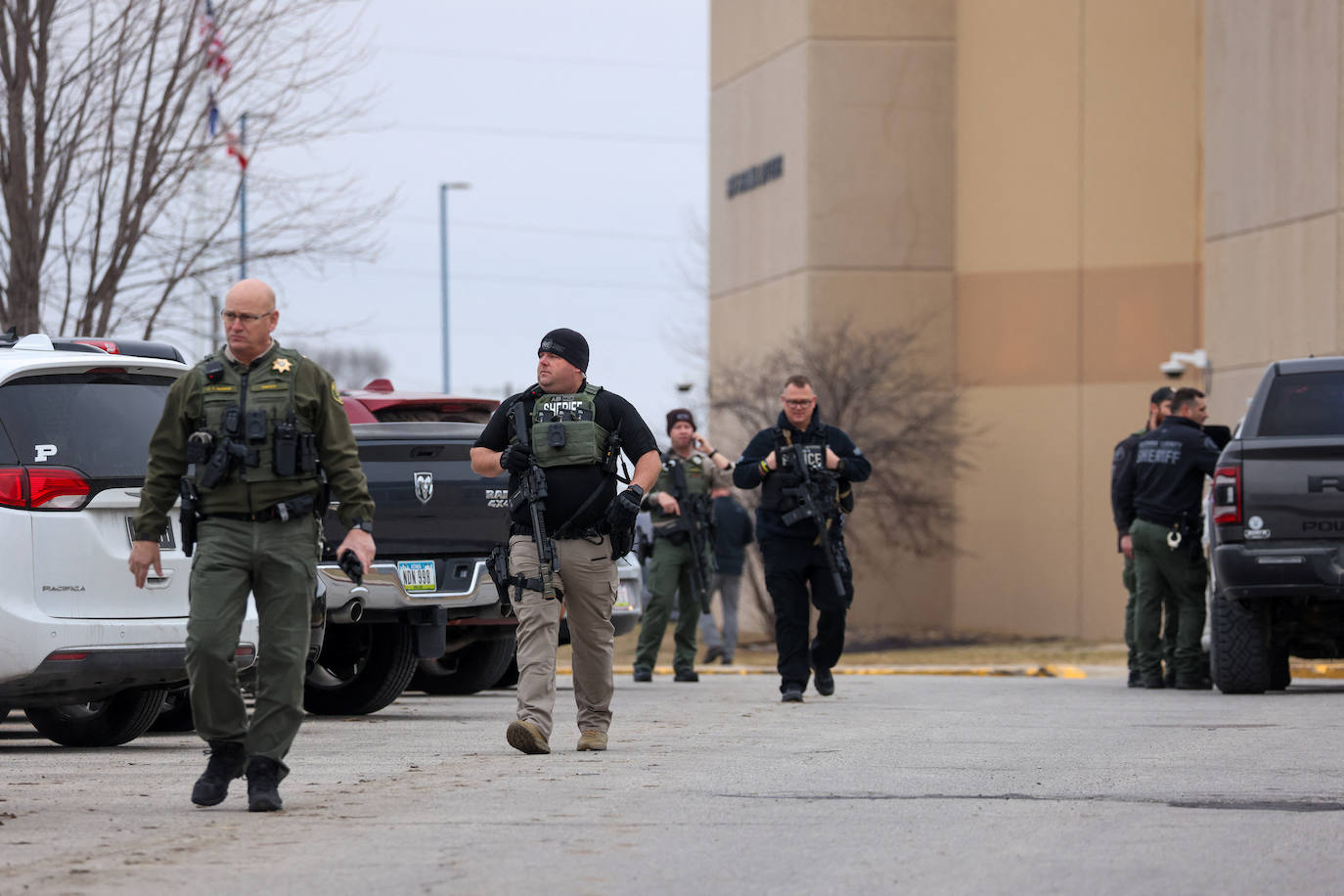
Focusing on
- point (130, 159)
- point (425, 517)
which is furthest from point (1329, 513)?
point (130, 159)

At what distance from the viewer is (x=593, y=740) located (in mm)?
10359

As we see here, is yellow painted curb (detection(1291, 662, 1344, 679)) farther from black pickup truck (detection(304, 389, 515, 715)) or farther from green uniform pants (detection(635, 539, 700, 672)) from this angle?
black pickup truck (detection(304, 389, 515, 715))

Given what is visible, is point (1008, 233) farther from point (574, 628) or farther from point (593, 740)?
point (593, 740)

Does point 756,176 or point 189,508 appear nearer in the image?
point 189,508

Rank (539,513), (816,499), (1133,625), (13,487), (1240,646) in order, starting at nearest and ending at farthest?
(13,487)
(539,513)
(816,499)
(1240,646)
(1133,625)

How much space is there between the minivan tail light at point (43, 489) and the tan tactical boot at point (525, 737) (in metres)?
2.09

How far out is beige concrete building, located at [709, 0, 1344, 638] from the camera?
1257 inches

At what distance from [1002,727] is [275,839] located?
216 inches

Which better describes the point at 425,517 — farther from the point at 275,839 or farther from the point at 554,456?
the point at 275,839

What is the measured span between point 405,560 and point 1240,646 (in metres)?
5.58

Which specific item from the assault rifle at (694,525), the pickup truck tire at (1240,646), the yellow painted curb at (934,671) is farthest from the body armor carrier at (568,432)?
the yellow painted curb at (934,671)

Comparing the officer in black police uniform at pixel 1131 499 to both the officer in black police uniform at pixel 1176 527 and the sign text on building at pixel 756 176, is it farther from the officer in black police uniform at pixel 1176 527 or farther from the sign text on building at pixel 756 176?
the sign text on building at pixel 756 176

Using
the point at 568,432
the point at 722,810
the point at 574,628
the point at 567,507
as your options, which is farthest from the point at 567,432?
the point at 722,810

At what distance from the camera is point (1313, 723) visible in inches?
467
